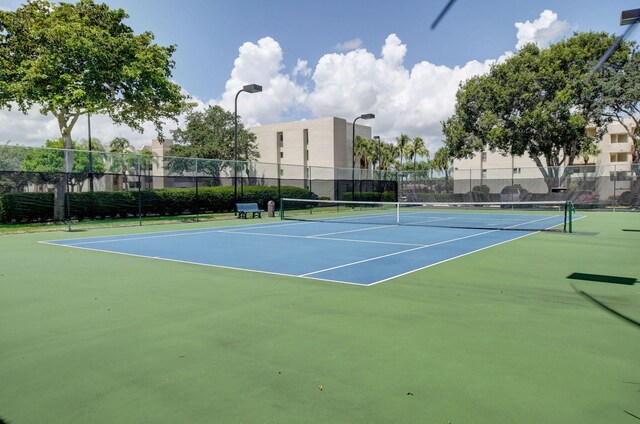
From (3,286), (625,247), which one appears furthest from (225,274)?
(625,247)

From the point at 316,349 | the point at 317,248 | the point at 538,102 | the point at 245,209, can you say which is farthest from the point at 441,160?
the point at 316,349

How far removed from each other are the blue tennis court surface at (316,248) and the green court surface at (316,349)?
3.41 feet

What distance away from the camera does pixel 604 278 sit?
814 centimetres

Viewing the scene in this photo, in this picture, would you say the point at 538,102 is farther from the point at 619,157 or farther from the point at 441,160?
the point at 441,160

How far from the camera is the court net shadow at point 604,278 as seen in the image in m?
7.78

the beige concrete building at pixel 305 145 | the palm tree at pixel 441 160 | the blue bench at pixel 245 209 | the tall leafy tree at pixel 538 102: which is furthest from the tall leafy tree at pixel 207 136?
the palm tree at pixel 441 160

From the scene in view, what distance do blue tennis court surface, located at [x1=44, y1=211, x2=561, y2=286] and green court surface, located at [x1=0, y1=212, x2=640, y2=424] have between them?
41.0 inches

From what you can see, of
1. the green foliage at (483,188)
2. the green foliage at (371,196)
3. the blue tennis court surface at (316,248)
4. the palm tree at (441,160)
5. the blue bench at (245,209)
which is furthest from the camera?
the palm tree at (441,160)

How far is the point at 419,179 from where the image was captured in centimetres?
3988

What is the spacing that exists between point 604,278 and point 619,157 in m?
71.8

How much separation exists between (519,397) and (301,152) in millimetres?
73654

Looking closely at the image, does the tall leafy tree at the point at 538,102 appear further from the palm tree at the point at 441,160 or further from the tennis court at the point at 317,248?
the palm tree at the point at 441,160

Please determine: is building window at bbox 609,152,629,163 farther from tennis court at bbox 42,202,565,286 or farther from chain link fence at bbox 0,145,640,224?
tennis court at bbox 42,202,565,286

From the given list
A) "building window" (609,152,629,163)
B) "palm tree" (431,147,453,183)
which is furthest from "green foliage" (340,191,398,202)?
"palm tree" (431,147,453,183)
